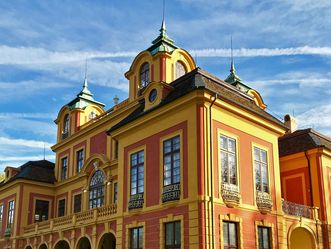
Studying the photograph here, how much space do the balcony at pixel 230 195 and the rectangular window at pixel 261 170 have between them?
82.1 inches

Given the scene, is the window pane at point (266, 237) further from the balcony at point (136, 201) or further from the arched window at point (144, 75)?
the arched window at point (144, 75)

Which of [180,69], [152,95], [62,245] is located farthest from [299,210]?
[62,245]

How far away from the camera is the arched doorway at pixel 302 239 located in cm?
2449

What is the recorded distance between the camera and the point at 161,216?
19766mm

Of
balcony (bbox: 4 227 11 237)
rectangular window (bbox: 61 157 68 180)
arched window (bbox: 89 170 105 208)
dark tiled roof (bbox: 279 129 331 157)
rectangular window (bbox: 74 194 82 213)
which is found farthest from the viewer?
rectangular window (bbox: 61 157 68 180)

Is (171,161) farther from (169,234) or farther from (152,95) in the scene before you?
(152,95)

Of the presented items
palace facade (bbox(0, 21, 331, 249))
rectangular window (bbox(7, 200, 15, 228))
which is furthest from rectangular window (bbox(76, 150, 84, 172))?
rectangular window (bbox(7, 200, 15, 228))

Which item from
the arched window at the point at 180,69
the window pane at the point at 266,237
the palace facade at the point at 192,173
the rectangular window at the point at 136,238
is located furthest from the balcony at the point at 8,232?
the window pane at the point at 266,237

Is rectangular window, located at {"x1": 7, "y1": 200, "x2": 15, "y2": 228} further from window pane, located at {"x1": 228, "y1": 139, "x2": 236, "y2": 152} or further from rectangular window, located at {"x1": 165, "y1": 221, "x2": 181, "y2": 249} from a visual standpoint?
window pane, located at {"x1": 228, "y1": 139, "x2": 236, "y2": 152}

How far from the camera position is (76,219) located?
2759cm

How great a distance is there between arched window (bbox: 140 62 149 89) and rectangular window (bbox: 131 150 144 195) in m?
7.40

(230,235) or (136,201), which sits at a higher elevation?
(136,201)

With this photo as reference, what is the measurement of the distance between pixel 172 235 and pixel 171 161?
3.23 m

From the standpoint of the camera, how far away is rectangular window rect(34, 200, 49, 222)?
36.3m
